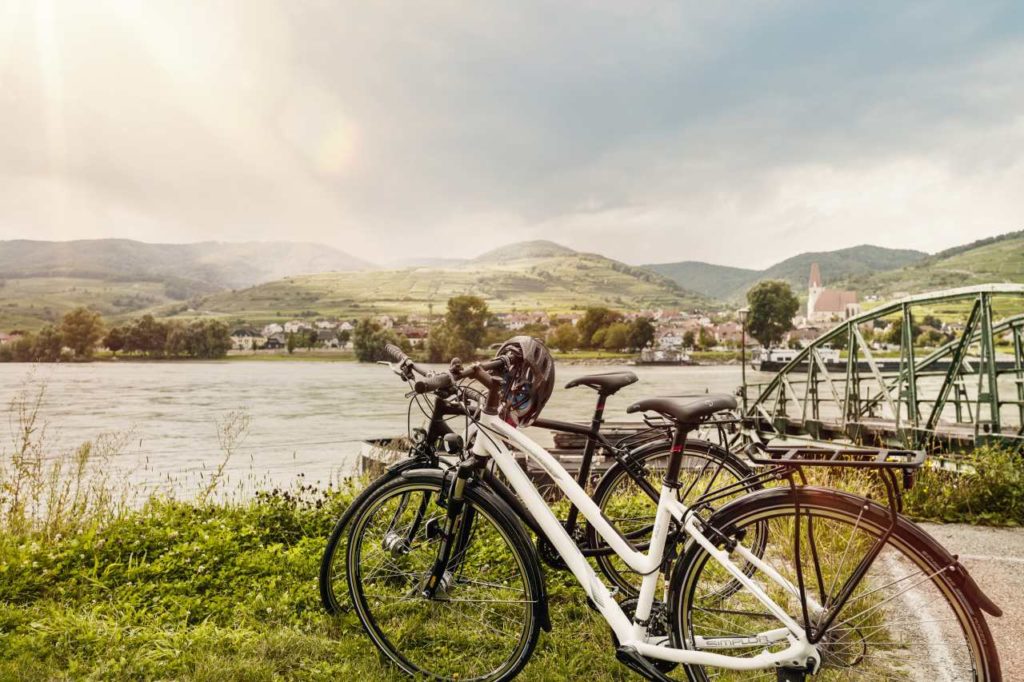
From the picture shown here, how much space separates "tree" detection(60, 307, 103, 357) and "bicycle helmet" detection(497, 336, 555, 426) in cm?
9667

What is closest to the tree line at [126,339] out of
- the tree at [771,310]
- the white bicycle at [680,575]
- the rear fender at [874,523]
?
the tree at [771,310]

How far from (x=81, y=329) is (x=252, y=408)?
32505 mm

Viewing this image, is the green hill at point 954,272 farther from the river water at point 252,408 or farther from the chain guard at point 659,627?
the chain guard at point 659,627

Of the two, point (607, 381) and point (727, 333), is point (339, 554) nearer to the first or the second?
point (607, 381)

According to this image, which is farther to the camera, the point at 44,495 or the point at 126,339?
the point at 126,339

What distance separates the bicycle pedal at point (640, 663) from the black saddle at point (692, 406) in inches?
32.4

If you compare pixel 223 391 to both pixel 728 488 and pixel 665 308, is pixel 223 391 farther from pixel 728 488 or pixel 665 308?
pixel 728 488

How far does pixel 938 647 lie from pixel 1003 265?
122m

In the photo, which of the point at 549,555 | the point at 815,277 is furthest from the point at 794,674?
the point at 815,277

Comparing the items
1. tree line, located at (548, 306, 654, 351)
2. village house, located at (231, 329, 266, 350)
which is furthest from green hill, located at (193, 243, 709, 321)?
tree line, located at (548, 306, 654, 351)

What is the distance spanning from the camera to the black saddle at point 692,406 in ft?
7.40

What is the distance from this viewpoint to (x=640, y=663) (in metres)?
2.37

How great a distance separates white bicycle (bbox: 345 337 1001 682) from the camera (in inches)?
79.7

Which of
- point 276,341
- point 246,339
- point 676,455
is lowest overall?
point 676,455
